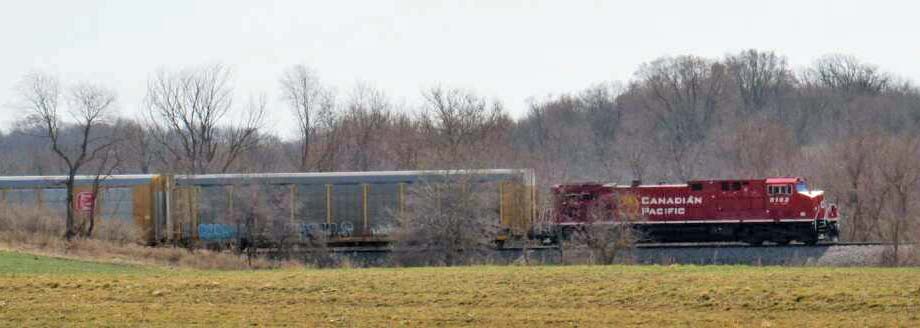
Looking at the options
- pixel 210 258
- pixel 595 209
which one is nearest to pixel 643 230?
pixel 595 209

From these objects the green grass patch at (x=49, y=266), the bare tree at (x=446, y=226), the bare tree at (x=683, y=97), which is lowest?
the green grass patch at (x=49, y=266)

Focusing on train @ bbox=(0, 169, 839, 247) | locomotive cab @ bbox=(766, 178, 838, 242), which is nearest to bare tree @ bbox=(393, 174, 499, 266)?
train @ bbox=(0, 169, 839, 247)

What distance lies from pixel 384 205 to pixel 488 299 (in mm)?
23849

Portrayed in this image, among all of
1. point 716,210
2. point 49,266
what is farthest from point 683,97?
point 49,266

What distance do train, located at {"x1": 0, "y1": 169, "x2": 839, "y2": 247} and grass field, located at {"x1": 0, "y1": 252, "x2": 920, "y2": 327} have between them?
60.7 ft

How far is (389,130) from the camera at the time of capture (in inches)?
3071

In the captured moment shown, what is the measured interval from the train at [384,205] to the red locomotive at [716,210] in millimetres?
38

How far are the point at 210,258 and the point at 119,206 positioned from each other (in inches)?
283

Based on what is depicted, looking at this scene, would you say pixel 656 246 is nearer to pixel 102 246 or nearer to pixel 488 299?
pixel 102 246

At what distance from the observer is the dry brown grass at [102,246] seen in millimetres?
36719

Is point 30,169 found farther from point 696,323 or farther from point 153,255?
point 696,323

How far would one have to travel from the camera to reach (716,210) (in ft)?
140

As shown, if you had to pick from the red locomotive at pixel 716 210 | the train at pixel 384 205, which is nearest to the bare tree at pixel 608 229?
the train at pixel 384 205

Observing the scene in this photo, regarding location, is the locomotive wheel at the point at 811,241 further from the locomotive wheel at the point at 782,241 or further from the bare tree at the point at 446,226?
the bare tree at the point at 446,226
